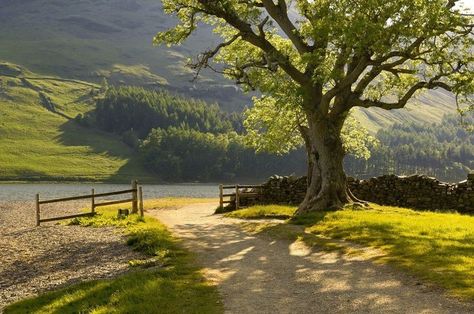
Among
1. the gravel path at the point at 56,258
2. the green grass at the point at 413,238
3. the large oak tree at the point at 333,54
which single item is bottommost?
the gravel path at the point at 56,258

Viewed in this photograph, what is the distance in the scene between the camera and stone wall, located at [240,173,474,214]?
36406 mm

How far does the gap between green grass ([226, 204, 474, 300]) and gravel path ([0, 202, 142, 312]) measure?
27.6 feet

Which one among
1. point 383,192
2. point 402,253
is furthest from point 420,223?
point 383,192

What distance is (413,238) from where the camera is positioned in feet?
66.8

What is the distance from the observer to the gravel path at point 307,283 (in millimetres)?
12156

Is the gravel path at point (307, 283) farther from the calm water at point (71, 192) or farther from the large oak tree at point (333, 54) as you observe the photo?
the calm water at point (71, 192)

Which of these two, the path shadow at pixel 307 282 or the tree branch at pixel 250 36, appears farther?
the tree branch at pixel 250 36

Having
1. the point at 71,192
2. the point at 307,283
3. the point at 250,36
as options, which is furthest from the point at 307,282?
the point at 71,192

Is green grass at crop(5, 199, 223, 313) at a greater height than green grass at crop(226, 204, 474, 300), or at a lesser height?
lesser

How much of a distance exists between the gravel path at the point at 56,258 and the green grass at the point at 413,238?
8412mm

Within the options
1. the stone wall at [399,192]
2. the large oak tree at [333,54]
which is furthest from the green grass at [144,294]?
the stone wall at [399,192]

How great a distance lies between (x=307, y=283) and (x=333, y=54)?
55.9ft

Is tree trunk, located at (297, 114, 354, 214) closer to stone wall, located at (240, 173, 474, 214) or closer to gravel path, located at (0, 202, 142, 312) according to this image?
stone wall, located at (240, 173, 474, 214)

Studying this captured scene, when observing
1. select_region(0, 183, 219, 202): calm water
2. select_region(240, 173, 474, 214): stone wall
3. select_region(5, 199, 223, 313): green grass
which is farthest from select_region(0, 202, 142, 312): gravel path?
select_region(0, 183, 219, 202): calm water
